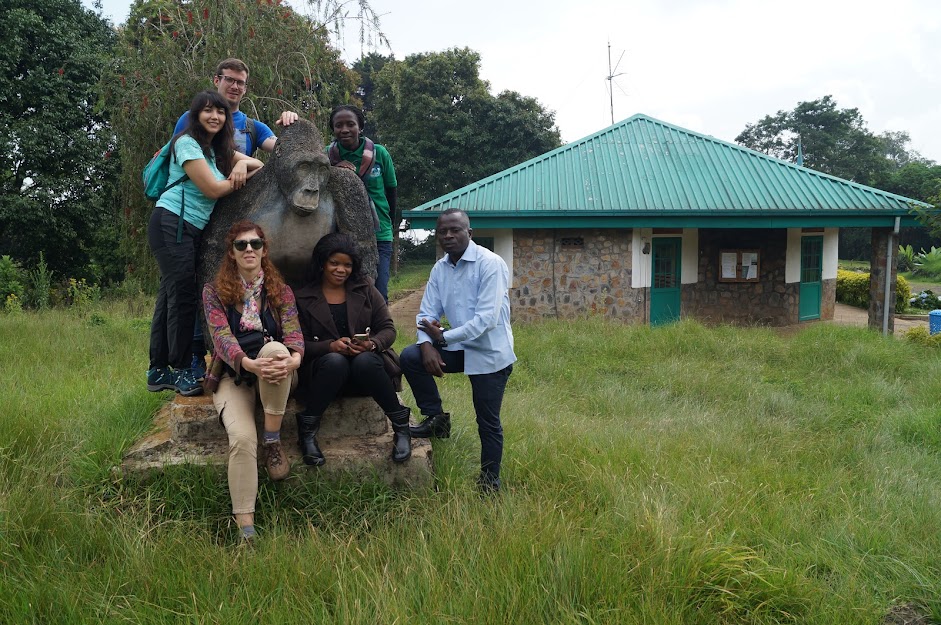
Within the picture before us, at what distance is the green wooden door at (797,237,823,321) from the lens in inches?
593

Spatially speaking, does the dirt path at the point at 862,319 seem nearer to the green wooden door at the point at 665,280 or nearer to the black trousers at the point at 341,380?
the green wooden door at the point at 665,280

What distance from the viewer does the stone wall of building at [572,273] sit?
13.1 m

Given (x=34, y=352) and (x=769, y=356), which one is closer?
(x=34, y=352)

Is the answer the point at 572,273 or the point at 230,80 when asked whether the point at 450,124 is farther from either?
the point at 230,80

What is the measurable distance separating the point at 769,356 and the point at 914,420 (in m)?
3.39

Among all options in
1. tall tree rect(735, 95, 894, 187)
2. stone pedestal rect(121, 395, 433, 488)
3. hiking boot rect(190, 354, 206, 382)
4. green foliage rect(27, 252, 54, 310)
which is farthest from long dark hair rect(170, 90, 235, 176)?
tall tree rect(735, 95, 894, 187)

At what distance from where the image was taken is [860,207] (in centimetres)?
1282

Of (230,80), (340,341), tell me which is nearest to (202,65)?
(230,80)

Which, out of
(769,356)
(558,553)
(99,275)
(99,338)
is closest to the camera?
(558,553)

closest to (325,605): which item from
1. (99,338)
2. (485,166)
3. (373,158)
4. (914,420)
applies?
(373,158)

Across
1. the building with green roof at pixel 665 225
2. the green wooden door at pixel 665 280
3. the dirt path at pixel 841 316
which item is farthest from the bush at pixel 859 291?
the green wooden door at pixel 665 280

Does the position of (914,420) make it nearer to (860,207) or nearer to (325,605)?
(325,605)

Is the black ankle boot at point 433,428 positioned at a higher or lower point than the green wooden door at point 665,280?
lower

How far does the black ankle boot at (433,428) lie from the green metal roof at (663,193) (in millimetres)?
8520
